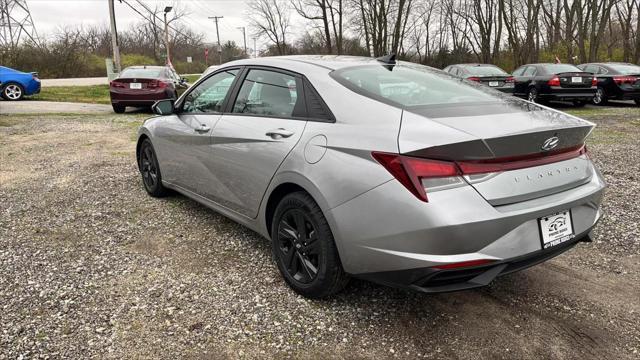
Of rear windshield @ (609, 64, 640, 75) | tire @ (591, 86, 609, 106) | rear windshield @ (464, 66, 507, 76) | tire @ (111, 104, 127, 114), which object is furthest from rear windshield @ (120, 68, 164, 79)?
rear windshield @ (609, 64, 640, 75)

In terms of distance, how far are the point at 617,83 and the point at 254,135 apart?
47.9ft

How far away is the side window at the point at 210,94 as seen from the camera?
385 centimetres

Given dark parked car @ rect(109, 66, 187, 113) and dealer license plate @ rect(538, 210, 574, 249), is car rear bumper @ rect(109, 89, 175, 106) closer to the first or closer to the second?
dark parked car @ rect(109, 66, 187, 113)

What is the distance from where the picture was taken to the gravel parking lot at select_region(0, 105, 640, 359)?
2.52m

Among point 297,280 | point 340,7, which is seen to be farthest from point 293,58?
point 340,7

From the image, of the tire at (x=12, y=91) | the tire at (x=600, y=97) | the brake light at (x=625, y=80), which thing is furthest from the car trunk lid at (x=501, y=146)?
the tire at (x=12, y=91)

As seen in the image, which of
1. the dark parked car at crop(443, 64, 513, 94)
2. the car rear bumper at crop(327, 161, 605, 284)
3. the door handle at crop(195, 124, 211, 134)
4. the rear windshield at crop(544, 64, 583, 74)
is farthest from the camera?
the rear windshield at crop(544, 64, 583, 74)

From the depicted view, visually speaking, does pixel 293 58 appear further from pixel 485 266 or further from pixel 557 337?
pixel 557 337

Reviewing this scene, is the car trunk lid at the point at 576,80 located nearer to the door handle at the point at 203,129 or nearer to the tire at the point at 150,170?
the tire at the point at 150,170

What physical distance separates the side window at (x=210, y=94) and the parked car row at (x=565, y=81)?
35.9 feet

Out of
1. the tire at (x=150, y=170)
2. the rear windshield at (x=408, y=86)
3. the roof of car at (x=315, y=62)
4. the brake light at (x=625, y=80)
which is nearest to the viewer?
the rear windshield at (x=408, y=86)

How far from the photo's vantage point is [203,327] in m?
2.70

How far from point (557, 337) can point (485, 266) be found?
2.36 feet

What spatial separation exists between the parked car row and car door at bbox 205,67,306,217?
37.3 feet
